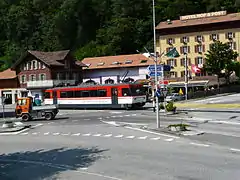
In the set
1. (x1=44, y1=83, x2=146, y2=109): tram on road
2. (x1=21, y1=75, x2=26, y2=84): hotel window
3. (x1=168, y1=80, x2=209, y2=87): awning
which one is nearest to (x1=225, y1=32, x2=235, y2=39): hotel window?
(x1=168, y1=80, x2=209, y2=87): awning

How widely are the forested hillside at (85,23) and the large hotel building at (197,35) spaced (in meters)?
17.1

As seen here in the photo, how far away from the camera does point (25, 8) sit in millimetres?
142875

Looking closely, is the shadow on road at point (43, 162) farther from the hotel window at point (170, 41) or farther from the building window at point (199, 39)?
the hotel window at point (170, 41)

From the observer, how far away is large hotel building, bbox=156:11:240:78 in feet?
299

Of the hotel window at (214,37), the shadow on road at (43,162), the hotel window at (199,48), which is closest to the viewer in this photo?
the shadow on road at (43,162)

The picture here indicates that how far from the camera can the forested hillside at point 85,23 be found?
120500mm

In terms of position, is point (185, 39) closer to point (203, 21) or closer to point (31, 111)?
point (203, 21)

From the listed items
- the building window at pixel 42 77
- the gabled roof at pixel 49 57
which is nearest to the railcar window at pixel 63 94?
the gabled roof at pixel 49 57

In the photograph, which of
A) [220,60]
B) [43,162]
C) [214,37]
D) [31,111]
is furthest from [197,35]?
[43,162]

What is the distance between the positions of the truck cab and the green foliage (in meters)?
49.0

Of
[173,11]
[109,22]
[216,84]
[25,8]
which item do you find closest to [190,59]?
[216,84]

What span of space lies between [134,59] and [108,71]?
20.5 feet

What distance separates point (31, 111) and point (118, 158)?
23.5 metres

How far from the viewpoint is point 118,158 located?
51.4ft
